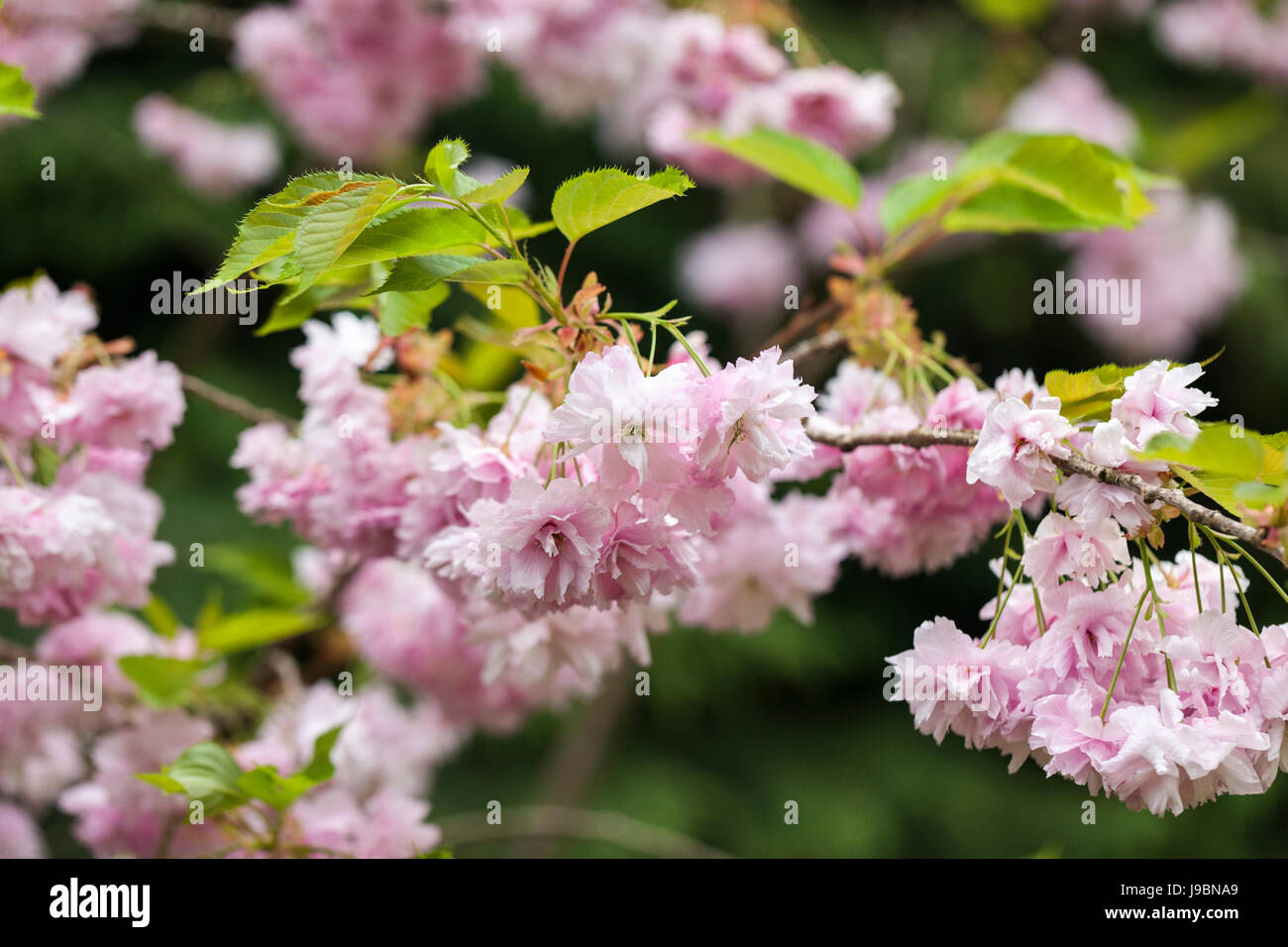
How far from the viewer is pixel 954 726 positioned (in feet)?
1.75

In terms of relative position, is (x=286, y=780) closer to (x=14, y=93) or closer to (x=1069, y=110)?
(x=14, y=93)

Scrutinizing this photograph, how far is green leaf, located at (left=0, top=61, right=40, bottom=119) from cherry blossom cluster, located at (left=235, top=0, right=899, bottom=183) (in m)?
0.81

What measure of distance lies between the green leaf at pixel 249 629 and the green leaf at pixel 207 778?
0.24 m

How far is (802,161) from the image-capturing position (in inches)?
34.6

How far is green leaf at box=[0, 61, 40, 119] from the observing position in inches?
26.2

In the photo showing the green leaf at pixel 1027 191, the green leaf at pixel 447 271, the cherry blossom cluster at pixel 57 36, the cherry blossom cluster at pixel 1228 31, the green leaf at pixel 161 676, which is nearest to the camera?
the green leaf at pixel 447 271

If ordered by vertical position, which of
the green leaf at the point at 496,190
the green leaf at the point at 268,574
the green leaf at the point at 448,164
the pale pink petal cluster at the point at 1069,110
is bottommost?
the green leaf at the point at 268,574

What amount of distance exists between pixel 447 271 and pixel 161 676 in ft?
1.74

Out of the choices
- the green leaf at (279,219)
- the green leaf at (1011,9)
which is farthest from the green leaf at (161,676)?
the green leaf at (1011,9)

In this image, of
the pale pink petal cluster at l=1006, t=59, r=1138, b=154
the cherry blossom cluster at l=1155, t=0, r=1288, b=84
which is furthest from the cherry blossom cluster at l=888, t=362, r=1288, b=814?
the cherry blossom cluster at l=1155, t=0, r=1288, b=84

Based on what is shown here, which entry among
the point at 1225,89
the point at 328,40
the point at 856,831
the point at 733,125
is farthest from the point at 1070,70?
the point at 856,831

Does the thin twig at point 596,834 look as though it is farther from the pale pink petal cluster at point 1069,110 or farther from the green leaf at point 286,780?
the pale pink petal cluster at point 1069,110

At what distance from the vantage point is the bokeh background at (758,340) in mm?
2363

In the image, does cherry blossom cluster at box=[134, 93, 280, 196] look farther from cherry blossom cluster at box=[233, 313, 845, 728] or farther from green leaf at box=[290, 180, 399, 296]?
green leaf at box=[290, 180, 399, 296]
